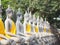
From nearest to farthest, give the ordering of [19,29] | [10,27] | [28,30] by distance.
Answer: [10,27] → [19,29] → [28,30]

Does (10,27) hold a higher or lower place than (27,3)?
lower

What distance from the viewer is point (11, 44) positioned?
480cm

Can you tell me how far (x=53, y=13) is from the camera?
2202 cm

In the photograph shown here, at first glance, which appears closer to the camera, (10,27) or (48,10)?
(10,27)

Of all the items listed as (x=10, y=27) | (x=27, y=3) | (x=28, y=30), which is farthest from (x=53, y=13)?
(x=10, y=27)

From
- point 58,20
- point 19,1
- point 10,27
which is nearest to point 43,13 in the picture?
point 19,1

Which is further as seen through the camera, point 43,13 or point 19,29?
point 43,13

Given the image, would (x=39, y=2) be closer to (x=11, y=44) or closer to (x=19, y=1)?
(x=19, y=1)

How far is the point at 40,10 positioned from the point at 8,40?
1649 cm

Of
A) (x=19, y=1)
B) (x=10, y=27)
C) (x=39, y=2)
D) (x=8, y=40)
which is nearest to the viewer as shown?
(x=8, y=40)

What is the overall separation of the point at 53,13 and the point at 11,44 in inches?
683

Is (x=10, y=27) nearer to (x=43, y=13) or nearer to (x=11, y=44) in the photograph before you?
(x=11, y=44)

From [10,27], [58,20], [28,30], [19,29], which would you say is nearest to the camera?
[10,27]

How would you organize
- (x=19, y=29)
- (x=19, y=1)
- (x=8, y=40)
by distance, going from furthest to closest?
(x=19, y=1) → (x=19, y=29) → (x=8, y=40)
